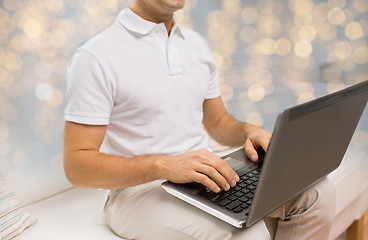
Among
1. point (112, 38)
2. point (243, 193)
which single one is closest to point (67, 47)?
point (112, 38)

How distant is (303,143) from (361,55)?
1200mm

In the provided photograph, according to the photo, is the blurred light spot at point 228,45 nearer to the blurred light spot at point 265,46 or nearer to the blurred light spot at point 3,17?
the blurred light spot at point 265,46

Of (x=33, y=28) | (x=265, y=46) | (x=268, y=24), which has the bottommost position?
(x=265, y=46)

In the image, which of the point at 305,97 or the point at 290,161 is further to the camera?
the point at 305,97

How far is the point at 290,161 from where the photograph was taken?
65 cm

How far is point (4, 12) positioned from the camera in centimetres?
108

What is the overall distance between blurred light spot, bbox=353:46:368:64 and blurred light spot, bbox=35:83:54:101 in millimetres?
1266

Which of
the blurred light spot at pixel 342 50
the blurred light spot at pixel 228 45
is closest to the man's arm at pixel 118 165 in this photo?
the blurred light spot at pixel 228 45

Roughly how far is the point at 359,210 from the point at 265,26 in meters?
0.97

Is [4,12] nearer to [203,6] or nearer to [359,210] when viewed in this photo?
[203,6]

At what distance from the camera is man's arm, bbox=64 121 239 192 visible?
793mm

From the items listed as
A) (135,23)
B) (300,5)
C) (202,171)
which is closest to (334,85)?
(300,5)

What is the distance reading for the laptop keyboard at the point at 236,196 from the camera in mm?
730

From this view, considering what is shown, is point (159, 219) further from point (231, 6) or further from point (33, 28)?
point (231, 6)
